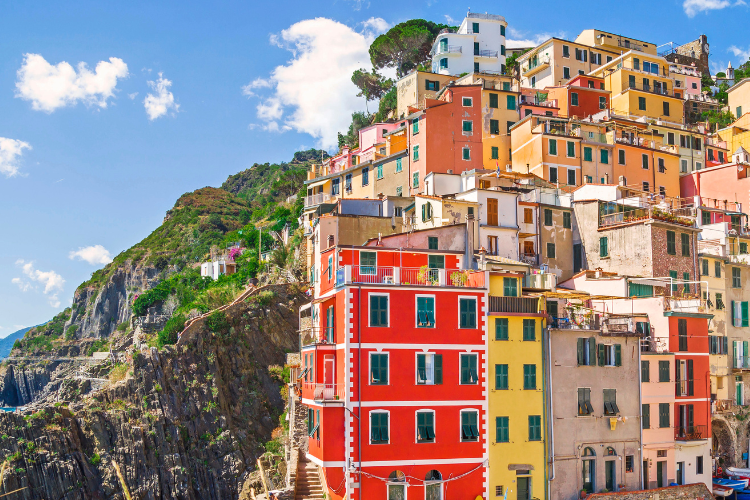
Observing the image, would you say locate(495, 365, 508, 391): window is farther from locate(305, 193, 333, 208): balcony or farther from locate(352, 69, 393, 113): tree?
locate(352, 69, 393, 113): tree

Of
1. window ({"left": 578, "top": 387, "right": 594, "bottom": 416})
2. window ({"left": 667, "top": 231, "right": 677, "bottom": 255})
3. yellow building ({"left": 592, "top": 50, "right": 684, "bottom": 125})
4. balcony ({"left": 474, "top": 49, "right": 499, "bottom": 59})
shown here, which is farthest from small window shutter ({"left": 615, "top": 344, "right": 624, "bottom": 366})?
balcony ({"left": 474, "top": 49, "right": 499, "bottom": 59})

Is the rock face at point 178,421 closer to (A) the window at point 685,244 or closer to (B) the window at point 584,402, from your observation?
(B) the window at point 584,402

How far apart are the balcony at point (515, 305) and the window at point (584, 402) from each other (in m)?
4.73

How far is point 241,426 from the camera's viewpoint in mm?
63531

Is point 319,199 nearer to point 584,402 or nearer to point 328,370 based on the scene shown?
point 328,370

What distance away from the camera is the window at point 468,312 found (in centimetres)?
3650

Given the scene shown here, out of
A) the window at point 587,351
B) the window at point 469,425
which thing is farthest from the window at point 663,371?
the window at point 469,425

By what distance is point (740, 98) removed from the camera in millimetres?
82500

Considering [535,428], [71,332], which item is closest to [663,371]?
[535,428]

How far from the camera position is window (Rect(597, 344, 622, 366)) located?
39156 millimetres

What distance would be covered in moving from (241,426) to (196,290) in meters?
25.9

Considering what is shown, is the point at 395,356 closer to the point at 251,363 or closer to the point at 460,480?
the point at 460,480

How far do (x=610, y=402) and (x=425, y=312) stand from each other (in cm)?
1129

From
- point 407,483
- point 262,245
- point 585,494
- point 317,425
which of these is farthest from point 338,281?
point 262,245
